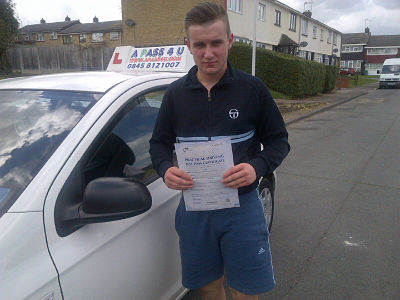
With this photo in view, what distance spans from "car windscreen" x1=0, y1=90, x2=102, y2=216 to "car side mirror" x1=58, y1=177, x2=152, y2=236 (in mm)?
242

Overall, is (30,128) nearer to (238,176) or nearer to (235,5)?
(238,176)

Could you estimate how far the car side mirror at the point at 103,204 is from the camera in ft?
4.79

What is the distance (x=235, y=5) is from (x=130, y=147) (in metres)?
21.9

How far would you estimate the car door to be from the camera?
4.72ft

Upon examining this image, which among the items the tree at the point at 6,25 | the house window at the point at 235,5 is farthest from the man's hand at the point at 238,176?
the tree at the point at 6,25

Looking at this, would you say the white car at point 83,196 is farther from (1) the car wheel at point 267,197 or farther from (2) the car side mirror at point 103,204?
(1) the car wheel at point 267,197

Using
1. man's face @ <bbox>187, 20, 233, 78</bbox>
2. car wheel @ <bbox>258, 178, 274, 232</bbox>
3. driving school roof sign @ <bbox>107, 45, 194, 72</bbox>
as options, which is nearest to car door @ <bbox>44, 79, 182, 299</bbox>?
man's face @ <bbox>187, 20, 233, 78</bbox>

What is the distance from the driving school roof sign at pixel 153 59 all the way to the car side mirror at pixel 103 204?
1.79m

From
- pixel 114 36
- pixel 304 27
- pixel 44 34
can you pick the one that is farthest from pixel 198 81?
pixel 44 34

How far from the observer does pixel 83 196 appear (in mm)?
1499

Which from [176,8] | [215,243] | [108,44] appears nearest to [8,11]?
[176,8]

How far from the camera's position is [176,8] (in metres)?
21.9

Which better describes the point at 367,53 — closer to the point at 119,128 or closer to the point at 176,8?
the point at 176,8

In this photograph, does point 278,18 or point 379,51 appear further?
point 379,51
